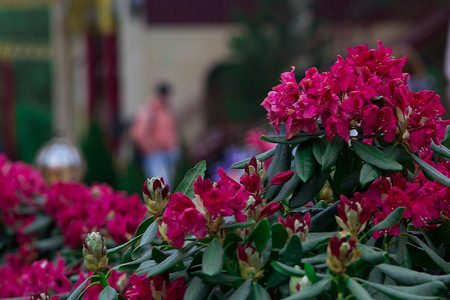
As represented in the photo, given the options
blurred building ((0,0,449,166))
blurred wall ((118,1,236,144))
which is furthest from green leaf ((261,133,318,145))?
blurred wall ((118,1,236,144))

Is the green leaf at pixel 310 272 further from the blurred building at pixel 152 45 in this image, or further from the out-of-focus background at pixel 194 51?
the blurred building at pixel 152 45

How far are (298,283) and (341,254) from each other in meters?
0.09

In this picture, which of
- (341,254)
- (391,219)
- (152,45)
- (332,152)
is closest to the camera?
(341,254)

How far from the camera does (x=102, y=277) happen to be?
135 cm

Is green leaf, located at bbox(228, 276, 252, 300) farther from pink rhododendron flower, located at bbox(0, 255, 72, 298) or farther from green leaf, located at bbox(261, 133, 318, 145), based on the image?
pink rhododendron flower, located at bbox(0, 255, 72, 298)

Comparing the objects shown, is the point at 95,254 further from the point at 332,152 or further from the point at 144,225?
the point at 332,152

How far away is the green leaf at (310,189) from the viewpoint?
132 centimetres

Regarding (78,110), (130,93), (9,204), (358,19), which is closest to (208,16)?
(130,93)

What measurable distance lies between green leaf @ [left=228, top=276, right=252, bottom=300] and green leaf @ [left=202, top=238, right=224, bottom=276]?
48mm

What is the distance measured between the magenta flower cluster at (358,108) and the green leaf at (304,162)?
41mm

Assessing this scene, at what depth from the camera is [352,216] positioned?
119 centimetres

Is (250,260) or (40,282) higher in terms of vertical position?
(250,260)

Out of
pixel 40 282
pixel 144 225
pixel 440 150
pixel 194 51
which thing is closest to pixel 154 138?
pixel 40 282

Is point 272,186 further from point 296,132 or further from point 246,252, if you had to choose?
point 246,252
